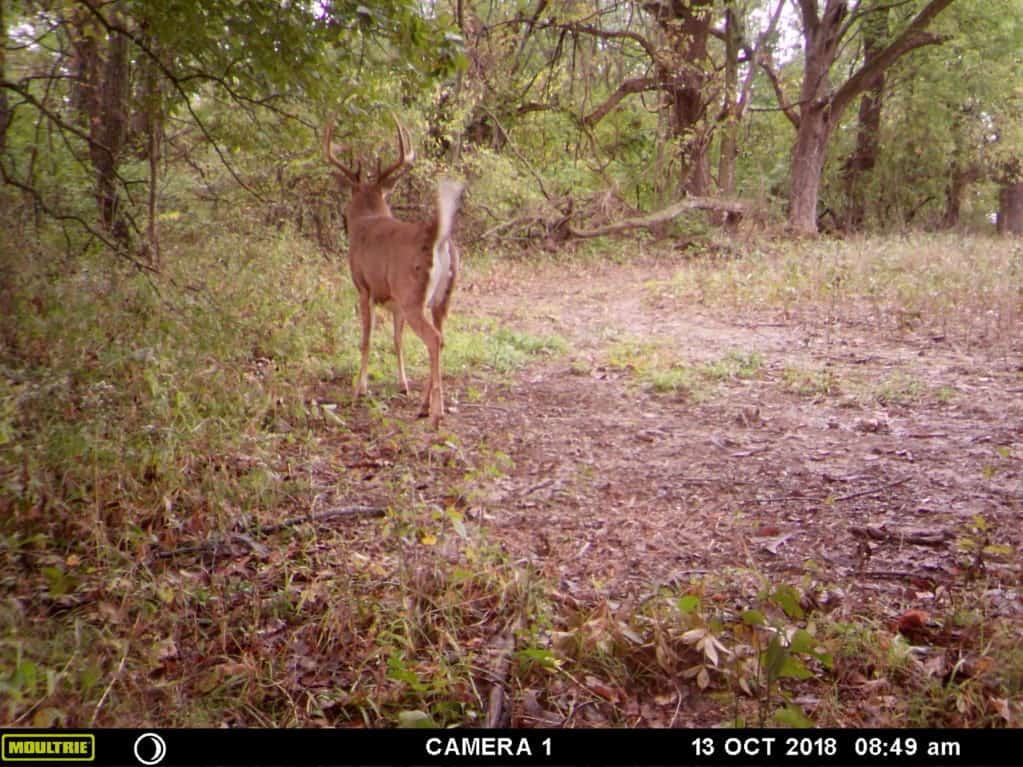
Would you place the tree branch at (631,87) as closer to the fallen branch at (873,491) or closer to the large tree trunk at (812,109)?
the large tree trunk at (812,109)

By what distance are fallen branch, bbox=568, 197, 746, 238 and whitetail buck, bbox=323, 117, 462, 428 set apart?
31.3 feet

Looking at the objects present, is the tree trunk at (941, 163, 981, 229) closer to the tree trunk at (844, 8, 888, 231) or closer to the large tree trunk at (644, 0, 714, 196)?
the tree trunk at (844, 8, 888, 231)

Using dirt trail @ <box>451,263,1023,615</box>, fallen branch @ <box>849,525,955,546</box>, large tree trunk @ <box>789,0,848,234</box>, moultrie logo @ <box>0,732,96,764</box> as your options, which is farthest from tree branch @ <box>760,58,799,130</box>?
moultrie logo @ <box>0,732,96,764</box>

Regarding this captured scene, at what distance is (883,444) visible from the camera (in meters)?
4.94

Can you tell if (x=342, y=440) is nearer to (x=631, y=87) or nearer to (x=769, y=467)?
(x=769, y=467)

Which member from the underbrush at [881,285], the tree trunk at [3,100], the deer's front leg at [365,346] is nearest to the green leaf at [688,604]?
the deer's front leg at [365,346]

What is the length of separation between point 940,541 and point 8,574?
3.93 metres

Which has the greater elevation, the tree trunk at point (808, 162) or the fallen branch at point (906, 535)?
the tree trunk at point (808, 162)

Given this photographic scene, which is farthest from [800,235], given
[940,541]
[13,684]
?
[13,684]

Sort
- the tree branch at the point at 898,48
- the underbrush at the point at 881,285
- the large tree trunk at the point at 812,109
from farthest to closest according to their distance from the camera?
the large tree trunk at the point at 812,109
the tree branch at the point at 898,48
the underbrush at the point at 881,285

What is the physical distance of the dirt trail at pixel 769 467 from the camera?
3.54 meters

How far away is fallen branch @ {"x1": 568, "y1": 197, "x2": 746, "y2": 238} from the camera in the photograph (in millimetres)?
15969

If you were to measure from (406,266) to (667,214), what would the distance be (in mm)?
11517

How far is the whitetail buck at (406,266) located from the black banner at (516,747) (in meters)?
3.26
